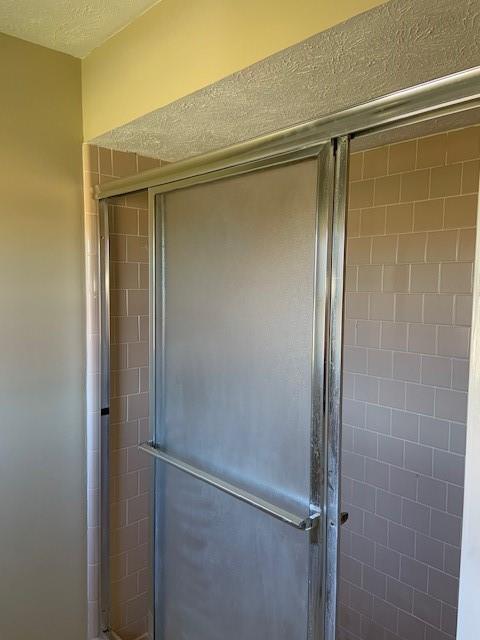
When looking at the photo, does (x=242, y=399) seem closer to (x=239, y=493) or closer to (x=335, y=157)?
(x=239, y=493)

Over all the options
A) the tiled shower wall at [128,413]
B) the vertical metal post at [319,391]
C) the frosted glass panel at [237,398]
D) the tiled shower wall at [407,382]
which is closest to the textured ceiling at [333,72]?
the vertical metal post at [319,391]

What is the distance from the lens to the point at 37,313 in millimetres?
1793

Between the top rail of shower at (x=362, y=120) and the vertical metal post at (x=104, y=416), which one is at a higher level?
the top rail of shower at (x=362, y=120)

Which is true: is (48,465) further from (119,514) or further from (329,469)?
(329,469)

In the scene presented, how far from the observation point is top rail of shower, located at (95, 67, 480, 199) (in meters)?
0.81

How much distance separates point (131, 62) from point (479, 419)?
156 centimetres

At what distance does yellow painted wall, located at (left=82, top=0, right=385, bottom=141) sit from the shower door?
0.27m

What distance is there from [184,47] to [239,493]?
1306mm

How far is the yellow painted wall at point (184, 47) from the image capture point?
1063 mm

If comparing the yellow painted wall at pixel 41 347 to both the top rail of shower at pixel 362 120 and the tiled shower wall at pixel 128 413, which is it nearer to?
the tiled shower wall at pixel 128 413

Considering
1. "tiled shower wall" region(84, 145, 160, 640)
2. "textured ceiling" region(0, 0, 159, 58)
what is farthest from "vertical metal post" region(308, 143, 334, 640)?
"tiled shower wall" region(84, 145, 160, 640)

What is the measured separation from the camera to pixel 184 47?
4.49 ft

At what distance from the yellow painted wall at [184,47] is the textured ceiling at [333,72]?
0.09 feet

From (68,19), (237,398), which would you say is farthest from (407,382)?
(68,19)
